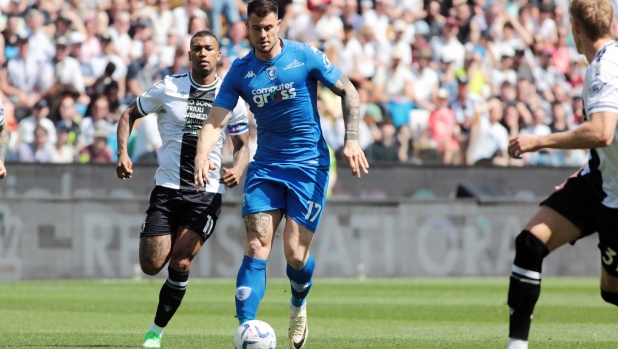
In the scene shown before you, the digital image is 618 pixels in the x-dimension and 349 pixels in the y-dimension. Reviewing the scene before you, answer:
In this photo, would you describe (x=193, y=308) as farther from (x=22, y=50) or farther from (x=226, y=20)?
(x=226, y=20)

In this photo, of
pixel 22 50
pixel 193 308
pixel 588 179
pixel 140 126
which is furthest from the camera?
pixel 22 50

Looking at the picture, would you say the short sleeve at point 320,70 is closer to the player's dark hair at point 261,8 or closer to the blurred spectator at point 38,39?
the player's dark hair at point 261,8

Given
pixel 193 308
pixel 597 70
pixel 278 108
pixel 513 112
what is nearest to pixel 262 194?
pixel 278 108

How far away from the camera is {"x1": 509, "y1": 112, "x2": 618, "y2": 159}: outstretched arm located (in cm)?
591

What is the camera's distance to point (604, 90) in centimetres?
600

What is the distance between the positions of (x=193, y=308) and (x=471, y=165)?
8472 millimetres

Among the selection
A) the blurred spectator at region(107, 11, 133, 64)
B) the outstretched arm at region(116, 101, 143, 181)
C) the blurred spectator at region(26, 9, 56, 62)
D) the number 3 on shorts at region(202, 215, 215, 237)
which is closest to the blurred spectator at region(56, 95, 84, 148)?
the blurred spectator at region(26, 9, 56, 62)

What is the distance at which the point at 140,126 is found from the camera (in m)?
17.2

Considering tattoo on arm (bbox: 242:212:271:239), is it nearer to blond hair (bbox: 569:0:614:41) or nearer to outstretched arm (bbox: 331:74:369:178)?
outstretched arm (bbox: 331:74:369:178)

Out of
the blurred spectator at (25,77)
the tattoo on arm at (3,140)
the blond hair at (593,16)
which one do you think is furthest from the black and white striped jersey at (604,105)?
the blurred spectator at (25,77)

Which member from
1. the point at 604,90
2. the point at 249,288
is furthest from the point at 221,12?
the point at 604,90

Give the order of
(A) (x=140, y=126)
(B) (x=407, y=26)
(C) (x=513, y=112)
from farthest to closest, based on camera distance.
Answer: (B) (x=407, y=26)
(C) (x=513, y=112)
(A) (x=140, y=126)

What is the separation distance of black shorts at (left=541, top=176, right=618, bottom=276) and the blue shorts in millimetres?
2193

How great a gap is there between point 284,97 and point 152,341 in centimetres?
238
